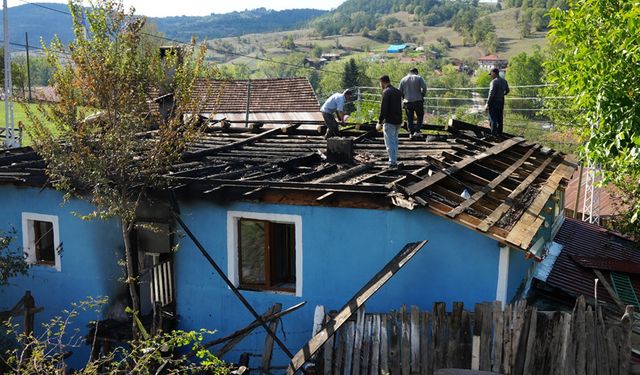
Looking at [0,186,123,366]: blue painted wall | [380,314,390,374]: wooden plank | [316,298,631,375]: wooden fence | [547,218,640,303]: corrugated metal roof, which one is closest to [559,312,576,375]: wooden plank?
[316,298,631,375]: wooden fence

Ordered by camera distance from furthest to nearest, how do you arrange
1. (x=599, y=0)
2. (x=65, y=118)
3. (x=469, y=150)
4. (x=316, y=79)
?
1. (x=316, y=79)
2. (x=469, y=150)
3. (x=599, y=0)
4. (x=65, y=118)

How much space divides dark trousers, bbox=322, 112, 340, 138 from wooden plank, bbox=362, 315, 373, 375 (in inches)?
275

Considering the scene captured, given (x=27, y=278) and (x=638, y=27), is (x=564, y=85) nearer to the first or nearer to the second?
(x=638, y=27)

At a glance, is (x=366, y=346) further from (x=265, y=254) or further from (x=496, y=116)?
(x=496, y=116)

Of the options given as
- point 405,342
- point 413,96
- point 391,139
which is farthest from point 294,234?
point 413,96

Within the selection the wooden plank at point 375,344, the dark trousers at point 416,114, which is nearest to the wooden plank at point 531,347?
the wooden plank at point 375,344

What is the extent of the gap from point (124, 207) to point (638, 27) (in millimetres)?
7058

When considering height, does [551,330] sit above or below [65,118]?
below

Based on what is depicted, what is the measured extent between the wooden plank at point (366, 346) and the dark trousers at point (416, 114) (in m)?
7.02

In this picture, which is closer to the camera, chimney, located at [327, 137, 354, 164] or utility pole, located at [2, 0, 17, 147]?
chimney, located at [327, 137, 354, 164]

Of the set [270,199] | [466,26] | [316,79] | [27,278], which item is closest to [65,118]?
[270,199]

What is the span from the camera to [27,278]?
39.0 feet

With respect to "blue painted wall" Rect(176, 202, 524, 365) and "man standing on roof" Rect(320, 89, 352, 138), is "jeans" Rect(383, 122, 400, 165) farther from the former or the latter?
"man standing on roof" Rect(320, 89, 352, 138)

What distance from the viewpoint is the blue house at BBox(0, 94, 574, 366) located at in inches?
359
